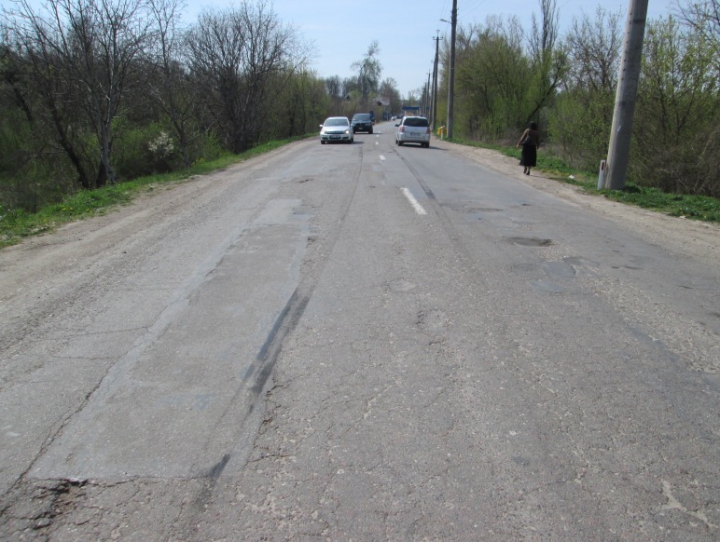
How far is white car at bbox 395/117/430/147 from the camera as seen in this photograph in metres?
31.5

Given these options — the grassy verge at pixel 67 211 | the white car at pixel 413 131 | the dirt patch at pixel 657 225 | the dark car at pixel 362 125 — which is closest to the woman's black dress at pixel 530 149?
the dirt patch at pixel 657 225

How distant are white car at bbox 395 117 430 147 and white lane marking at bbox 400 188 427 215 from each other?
782 inches

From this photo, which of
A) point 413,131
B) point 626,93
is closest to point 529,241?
point 626,93

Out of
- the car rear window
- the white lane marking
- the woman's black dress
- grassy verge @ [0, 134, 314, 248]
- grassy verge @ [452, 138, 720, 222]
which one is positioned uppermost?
the car rear window

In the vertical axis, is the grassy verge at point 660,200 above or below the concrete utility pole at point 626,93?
below

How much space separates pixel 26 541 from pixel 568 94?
24.5 meters

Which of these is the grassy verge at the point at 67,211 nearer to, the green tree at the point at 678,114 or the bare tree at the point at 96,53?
the bare tree at the point at 96,53

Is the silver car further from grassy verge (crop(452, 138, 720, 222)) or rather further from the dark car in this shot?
grassy verge (crop(452, 138, 720, 222))

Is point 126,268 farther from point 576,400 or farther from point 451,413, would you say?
point 576,400

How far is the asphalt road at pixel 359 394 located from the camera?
2518 mm

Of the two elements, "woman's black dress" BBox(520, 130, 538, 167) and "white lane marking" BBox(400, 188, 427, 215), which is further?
"woman's black dress" BBox(520, 130, 538, 167)

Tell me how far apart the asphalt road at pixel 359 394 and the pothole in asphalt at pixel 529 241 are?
0.39 m

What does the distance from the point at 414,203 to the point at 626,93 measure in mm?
6050

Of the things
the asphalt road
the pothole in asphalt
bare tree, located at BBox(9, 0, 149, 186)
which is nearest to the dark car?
bare tree, located at BBox(9, 0, 149, 186)
